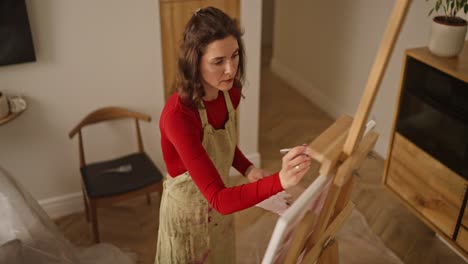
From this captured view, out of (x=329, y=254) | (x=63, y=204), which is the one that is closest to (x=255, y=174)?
(x=329, y=254)

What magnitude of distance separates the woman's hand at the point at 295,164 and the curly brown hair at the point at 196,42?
0.38 meters

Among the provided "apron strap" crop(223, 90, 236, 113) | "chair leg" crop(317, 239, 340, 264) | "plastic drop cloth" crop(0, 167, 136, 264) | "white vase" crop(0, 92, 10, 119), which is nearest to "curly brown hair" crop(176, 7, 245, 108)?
"apron strap" crop(223, 90, 236, 113)

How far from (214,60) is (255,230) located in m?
1.73

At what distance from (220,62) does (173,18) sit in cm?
148

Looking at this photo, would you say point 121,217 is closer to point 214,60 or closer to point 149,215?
point 149,215

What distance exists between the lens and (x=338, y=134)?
1281 millimetres

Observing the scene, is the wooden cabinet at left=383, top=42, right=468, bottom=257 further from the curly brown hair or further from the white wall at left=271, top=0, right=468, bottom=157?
the curly brown hair

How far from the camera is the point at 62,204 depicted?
3.02 m

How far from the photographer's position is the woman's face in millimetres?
1392

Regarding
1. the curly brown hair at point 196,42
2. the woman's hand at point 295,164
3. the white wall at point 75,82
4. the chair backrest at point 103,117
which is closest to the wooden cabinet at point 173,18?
the white wall at point 75,82

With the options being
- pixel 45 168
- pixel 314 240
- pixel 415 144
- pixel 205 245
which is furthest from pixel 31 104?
pixel 415 144

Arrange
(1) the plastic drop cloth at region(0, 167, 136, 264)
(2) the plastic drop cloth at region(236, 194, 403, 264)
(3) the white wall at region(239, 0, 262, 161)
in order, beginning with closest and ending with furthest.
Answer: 1. (1) the plastic drop cloth at region(0, 167, 136, 264)
2. (2) the plastic drop cloth at region(236, 194, 403, 264)
3. (3) the white wall at region(239, 0, 262, 161)

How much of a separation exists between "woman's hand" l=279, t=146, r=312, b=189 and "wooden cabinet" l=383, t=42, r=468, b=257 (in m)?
1.29

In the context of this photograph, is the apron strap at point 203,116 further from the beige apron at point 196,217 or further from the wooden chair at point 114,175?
the wooden chair at point 114,175
